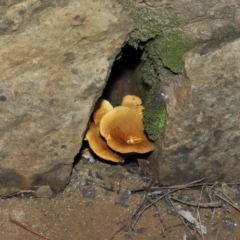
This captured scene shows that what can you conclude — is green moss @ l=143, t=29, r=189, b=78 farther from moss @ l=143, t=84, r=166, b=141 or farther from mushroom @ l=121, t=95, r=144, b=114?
mushroom @ l=121, t=95, r=144, b=114

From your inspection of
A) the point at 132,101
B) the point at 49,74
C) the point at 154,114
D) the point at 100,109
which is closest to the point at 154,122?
the point at 154,114

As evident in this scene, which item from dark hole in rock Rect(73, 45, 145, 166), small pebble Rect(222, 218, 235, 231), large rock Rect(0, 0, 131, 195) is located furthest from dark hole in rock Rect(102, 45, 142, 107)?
small pebble Rect(222, 218, 235, 231)

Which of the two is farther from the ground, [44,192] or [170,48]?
[170,48]

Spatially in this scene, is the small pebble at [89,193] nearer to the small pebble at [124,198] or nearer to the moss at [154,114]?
the small pebble at [124,198]

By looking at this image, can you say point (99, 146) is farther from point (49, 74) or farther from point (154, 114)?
point (49, 74)

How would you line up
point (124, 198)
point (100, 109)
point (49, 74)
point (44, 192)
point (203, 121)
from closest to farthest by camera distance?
point (49, 74), point (203, 121), point (44, 192), point (124, 198), point (100, 109)

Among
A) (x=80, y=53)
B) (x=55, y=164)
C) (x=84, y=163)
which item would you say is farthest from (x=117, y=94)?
(x=80, y=53)

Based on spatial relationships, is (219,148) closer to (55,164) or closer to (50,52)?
(55,164)
